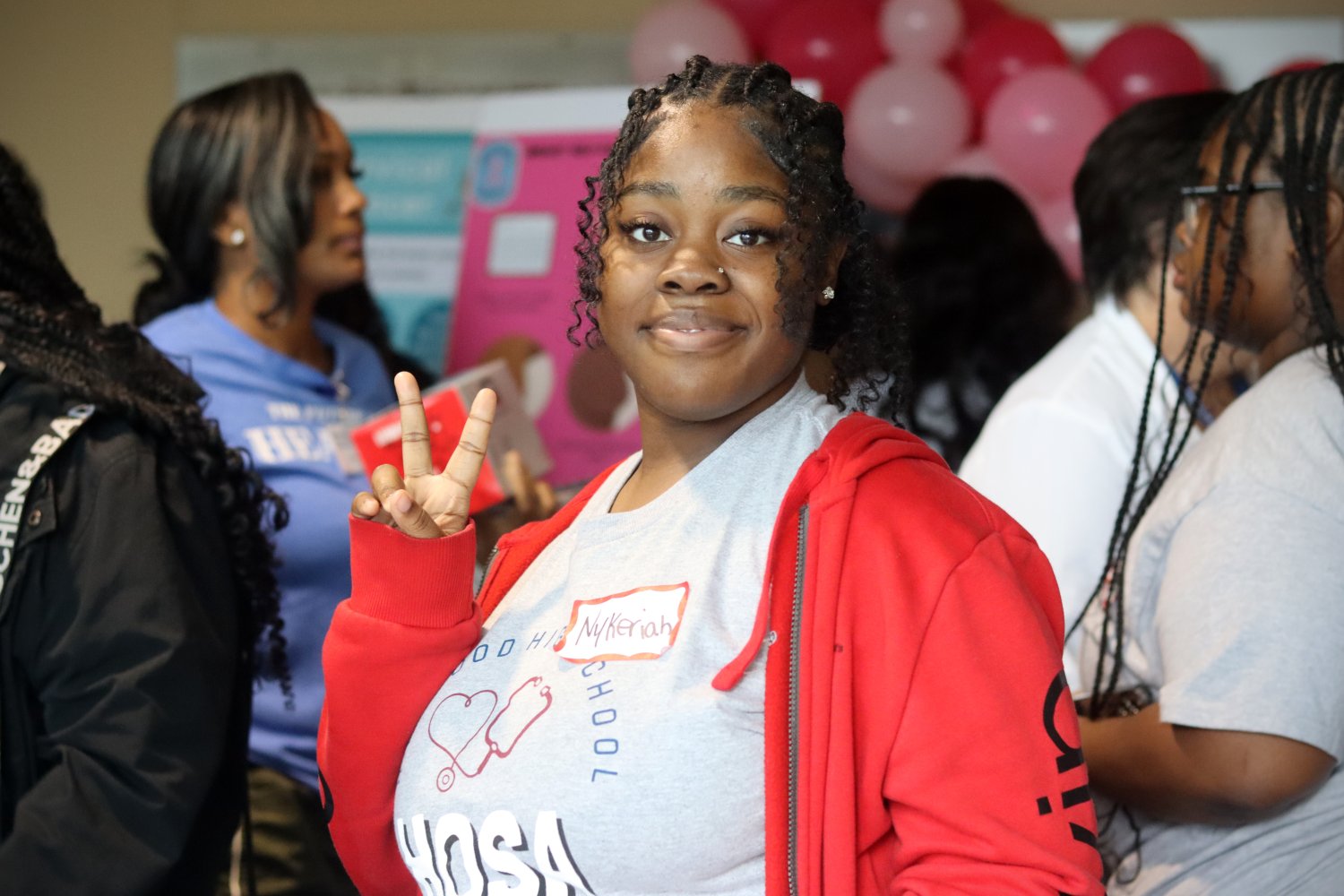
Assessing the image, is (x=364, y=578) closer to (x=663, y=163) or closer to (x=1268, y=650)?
(x=663, y=163)

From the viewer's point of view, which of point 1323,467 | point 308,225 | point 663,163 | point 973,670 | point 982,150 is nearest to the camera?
point 973,670

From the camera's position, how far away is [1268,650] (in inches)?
53.9

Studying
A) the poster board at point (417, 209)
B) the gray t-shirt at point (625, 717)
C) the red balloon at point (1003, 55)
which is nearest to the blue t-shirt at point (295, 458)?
the gray t-shirt at point (625, 717)

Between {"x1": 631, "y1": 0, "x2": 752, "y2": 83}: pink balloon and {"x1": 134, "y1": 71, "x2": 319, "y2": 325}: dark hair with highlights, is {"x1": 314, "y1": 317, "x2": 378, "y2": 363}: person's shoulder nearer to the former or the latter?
{"x1": 134, "y1": 71, "x2": 319, "y2": 325}: dark hair with highlights

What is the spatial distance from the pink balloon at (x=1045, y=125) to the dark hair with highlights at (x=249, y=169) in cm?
184

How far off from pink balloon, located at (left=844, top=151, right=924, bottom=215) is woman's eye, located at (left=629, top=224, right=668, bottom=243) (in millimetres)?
2611

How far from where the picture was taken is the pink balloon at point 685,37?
12.6ft

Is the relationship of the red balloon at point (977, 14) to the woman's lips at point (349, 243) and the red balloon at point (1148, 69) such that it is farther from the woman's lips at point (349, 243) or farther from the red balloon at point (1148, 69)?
the woman's lips at point (349, 243)

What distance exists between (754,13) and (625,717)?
3.18m

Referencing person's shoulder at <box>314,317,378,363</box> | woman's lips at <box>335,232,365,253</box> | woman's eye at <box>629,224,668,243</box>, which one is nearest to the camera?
woman's eye at <box>629,224,668,243</box>

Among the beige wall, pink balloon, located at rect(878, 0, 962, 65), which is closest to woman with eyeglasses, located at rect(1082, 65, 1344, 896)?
pink balloon, located at rect(878, 0, 962, 65)

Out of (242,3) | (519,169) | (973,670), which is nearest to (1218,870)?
(973,670)

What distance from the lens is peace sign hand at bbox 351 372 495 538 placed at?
1350 mm

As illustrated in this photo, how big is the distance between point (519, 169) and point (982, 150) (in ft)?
4.34
